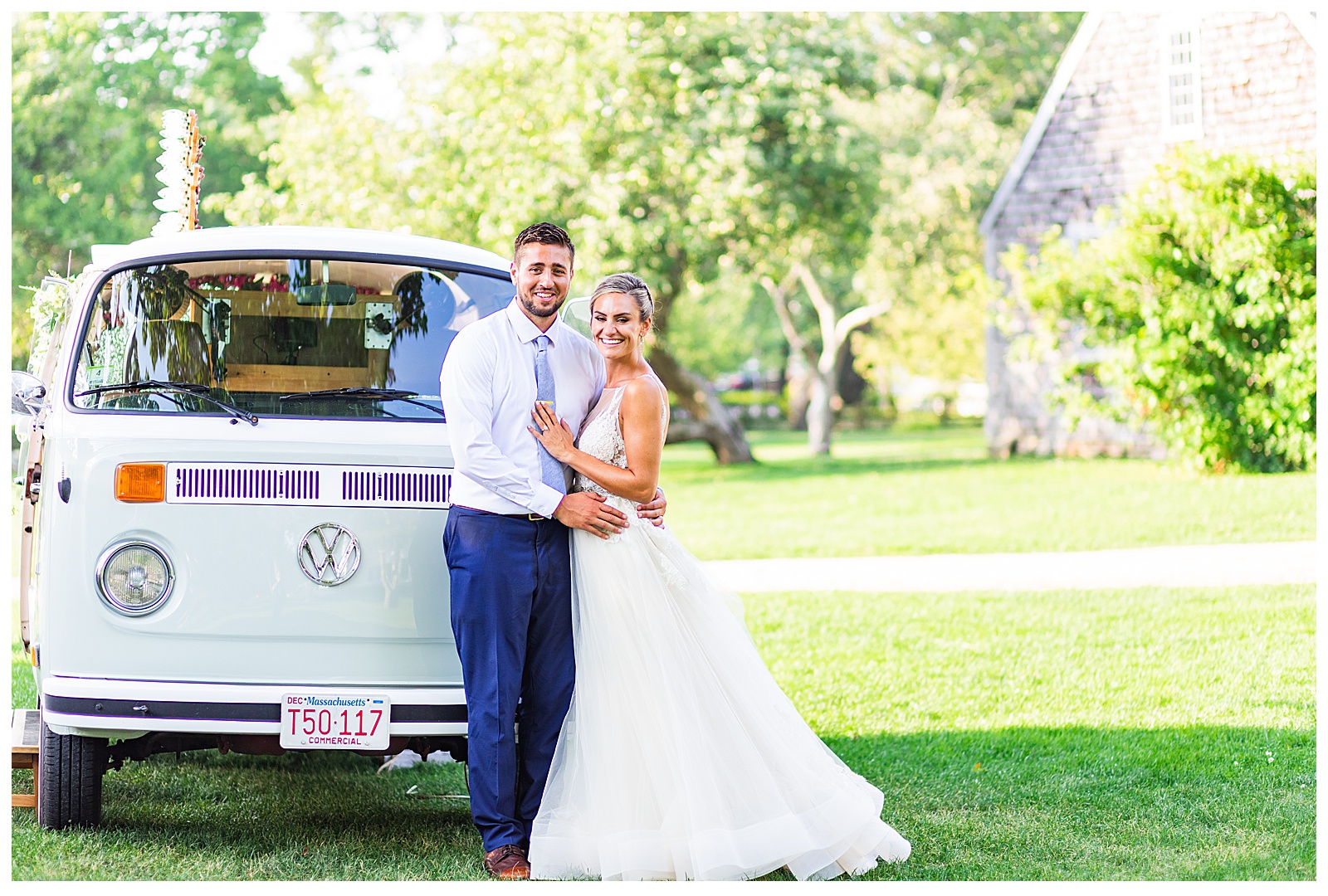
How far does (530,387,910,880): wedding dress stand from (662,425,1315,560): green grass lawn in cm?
831

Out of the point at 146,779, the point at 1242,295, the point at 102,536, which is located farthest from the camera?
the point at 1242,295

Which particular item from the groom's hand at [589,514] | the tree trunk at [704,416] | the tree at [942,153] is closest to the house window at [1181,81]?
the tree at [942,153]

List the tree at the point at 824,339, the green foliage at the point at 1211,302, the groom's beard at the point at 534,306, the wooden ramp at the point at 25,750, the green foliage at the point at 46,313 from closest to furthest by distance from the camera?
1. the groom's beard at the point at 534,306
2. the wooden ramp at the point at 25,750
3. the green foliage at the point at 46,313
4. the green foliage at the point at 1211,302
5. the tree at the point at 824,339

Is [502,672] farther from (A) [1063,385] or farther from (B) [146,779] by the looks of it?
(A) [1063,385]

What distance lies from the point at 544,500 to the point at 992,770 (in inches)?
114

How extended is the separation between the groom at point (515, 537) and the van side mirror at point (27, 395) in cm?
149

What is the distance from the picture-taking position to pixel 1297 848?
16.4 feet

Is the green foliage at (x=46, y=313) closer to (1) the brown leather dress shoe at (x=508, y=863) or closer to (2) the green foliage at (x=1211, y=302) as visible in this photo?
(1) the brown leather dress shoe at (x=508, y=863)

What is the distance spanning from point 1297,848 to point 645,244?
17908mm

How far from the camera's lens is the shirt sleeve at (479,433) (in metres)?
4.44

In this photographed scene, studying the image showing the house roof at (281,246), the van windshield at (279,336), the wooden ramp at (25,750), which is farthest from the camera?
the wooden ramp at (25,750)

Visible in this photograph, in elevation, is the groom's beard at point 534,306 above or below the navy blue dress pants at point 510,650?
above

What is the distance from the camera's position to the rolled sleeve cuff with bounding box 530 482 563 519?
4496 millimetres

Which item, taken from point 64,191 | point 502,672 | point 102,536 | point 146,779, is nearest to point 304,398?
point 102,536
